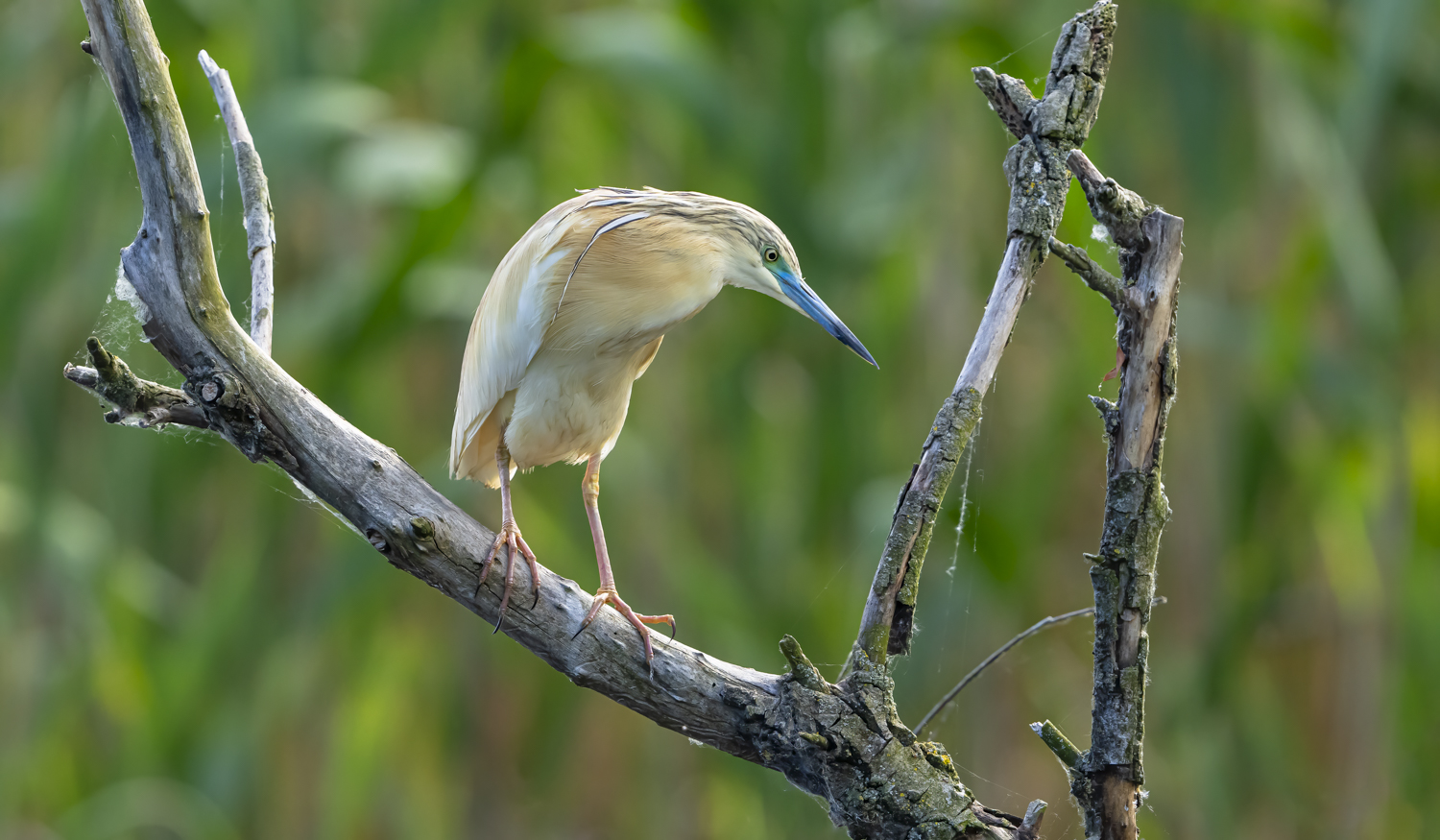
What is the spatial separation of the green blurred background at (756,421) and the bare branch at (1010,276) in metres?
1.06

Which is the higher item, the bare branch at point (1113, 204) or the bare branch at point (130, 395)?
the bare branch at point (1113, 204)

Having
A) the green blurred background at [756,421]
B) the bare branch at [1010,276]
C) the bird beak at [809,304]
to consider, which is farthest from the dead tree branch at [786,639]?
the green blurred background at [756,421]

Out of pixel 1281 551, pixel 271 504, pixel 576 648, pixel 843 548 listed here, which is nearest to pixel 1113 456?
pixel 576 648

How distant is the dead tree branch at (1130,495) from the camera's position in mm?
654

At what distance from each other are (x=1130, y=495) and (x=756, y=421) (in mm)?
1692

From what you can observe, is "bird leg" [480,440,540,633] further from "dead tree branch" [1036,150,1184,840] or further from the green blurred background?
the green blurred background

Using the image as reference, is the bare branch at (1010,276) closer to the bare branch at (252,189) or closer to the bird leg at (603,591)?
the bird leg at (603,591)

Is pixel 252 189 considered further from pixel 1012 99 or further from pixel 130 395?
pixel 1012 99

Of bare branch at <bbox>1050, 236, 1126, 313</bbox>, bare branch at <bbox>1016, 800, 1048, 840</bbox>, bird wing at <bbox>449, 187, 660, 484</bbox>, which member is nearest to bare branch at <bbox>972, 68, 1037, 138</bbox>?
bare branch at <bbox>1050, 236, 1126, 313</bbox>

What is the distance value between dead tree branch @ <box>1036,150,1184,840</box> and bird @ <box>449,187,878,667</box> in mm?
158

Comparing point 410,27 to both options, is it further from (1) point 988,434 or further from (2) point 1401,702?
(2) point 1401,702

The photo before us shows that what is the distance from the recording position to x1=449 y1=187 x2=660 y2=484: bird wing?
89 cm

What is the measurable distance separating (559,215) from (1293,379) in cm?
152

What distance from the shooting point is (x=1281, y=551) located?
2.25 metres
